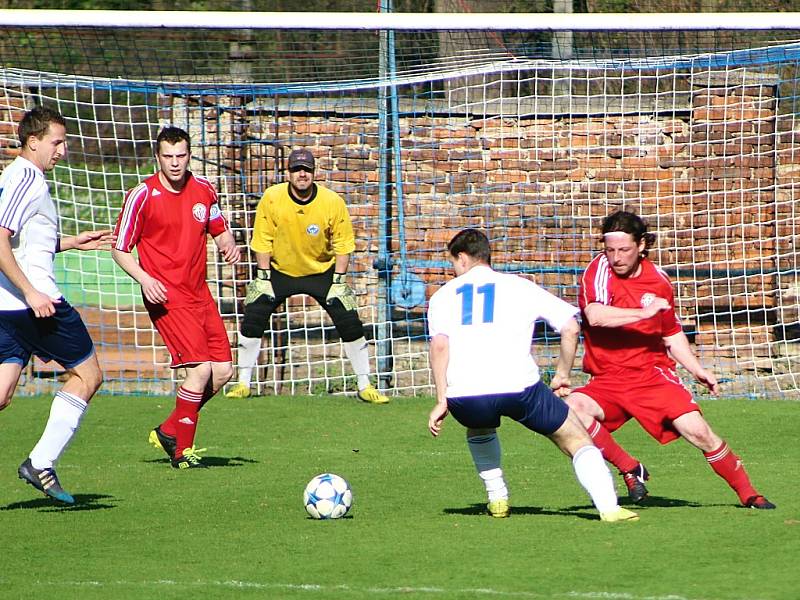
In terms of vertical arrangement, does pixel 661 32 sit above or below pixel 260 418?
above

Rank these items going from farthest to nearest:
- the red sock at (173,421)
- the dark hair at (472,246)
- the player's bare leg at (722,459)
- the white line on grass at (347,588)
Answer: the red sock at (173,421), the player's bare leg at (722,459), the dark hair at (472,246), the white line on grass at (347,588)

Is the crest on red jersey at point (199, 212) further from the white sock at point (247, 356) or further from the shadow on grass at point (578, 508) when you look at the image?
the white sock at point (247, 356)

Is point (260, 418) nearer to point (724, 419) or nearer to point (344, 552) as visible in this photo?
point (724, 419)

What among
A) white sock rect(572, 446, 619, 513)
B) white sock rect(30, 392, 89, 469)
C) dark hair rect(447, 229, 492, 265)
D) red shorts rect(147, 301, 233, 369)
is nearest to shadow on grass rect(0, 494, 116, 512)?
white sock rect(30, 392, 89, 469)

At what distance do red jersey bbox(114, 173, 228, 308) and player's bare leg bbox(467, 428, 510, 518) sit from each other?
8.27ft

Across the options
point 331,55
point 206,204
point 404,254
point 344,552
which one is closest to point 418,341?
point 404,254

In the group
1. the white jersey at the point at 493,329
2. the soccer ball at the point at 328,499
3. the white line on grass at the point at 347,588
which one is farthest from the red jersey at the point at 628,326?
the white line on grass at the point at 347,588

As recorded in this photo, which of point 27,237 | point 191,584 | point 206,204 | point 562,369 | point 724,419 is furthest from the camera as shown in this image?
point 724,419

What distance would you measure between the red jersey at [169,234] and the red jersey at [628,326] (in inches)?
105

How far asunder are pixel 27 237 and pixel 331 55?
19.7 feet

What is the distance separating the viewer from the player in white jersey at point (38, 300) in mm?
6789

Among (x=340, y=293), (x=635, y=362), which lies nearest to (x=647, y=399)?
(x=635, y=362)

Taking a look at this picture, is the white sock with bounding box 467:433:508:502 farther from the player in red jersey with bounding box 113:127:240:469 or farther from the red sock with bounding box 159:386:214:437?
the red sock with bounding box 159:386:214:437

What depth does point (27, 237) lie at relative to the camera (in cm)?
696
